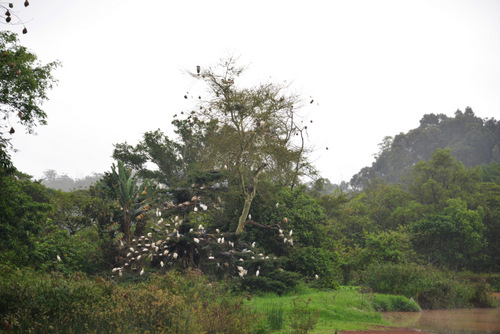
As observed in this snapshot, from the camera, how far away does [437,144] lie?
64.9 m

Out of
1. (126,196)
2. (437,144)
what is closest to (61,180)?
(437,144)

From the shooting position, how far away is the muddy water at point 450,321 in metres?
10.2

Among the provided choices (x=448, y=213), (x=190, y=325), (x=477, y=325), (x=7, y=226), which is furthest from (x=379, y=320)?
(x=448, y=213)

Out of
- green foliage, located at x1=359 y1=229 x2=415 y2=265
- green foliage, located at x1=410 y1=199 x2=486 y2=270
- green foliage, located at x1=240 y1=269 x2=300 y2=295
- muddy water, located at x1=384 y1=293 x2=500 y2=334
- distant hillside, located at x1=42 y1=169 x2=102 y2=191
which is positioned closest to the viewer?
muddy water, located at x1=384 y1=293 x2=500 y2=334

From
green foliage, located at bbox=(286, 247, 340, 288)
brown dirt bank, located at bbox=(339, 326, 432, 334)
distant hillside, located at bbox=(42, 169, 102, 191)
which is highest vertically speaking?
distant hillside, located at bbox=(42, 169, 102, 191)

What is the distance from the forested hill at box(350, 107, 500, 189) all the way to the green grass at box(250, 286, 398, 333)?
53281 millimetres

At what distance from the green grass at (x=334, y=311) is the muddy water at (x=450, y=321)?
2.46ft

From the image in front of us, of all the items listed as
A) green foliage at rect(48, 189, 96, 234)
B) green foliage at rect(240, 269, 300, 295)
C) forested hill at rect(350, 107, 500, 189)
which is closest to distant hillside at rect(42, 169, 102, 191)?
forested hill at rect(350, 107, 500, 189)

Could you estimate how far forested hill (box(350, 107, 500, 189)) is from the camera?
197 feet

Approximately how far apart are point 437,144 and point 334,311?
61.8 m

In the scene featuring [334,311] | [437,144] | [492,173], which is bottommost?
[334,311]

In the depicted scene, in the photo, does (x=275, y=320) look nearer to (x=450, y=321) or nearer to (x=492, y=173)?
(x=450, y=321)

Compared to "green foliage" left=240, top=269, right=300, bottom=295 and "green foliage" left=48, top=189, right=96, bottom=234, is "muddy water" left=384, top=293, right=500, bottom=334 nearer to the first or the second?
"green foliage" left=240, top=269, right=300, bottom=295

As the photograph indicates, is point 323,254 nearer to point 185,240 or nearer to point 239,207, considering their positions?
point 239,207
